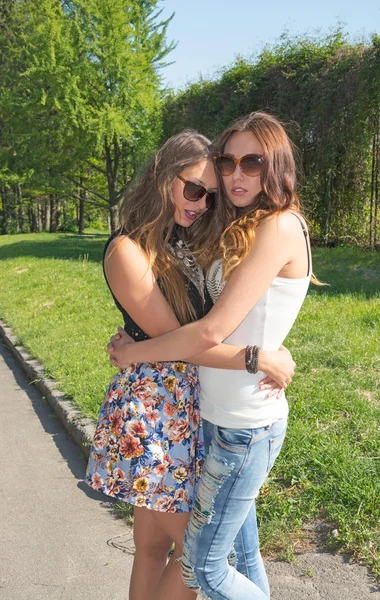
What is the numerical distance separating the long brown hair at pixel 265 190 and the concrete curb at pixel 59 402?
9.67ft

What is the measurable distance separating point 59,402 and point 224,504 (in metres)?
3.84

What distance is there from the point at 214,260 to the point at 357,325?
5.11m

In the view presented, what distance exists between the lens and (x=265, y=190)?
6.50ft

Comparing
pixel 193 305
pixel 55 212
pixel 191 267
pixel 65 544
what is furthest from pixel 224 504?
Answer: pixel 55 212

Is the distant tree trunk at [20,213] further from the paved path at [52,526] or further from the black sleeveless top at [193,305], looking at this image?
the black sleeveless top at [193,305]

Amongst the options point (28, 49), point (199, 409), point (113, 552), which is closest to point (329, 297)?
point (113, 552)

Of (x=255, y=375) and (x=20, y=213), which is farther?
(x=20, y=213)

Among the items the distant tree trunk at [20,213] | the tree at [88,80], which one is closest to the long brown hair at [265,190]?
the tree at [88,80]

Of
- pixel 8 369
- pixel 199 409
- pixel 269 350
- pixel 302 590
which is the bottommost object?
pixel 8 369

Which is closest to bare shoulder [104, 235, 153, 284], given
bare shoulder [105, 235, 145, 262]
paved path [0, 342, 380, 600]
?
bare shoulder [105, 235, 145, 262]

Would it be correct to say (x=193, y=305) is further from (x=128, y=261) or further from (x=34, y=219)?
(x=34, y=219)

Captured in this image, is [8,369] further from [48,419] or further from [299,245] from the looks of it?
[299,245]

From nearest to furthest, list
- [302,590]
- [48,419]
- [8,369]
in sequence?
1. [302,590]
2. [48,419]
3. [8,369]

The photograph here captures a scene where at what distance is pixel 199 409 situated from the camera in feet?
7.01
